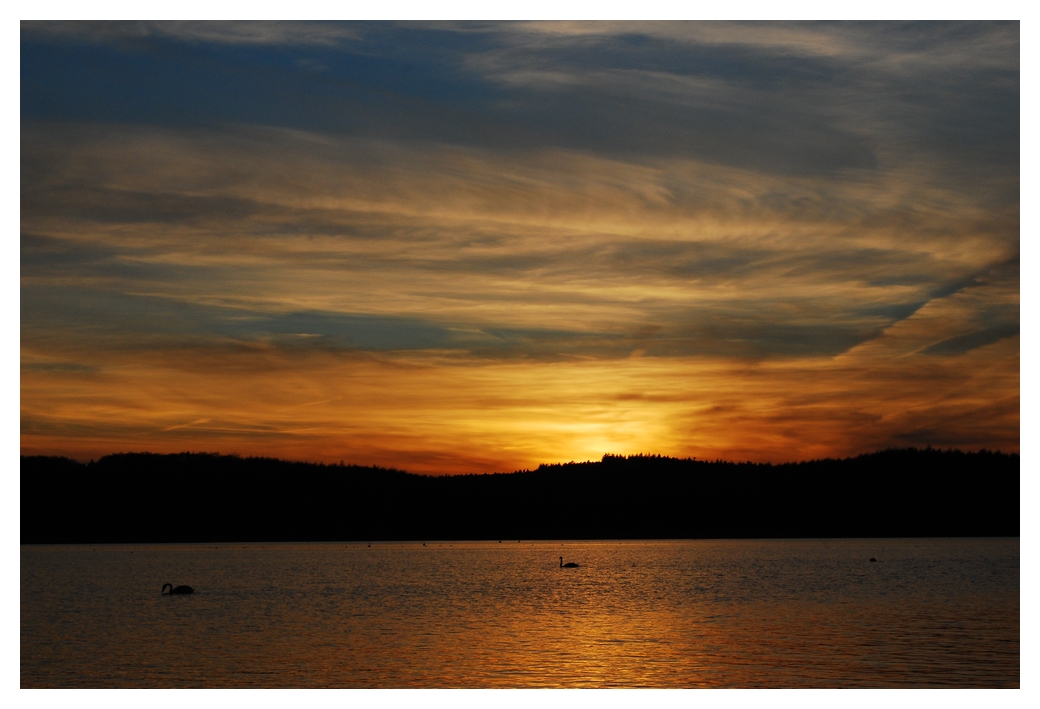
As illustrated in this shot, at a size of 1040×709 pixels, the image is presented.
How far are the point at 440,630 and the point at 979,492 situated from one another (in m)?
166

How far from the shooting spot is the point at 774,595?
71500mm

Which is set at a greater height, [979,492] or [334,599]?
[979,492]

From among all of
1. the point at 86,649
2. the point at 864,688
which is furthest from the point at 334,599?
the point at 864,688

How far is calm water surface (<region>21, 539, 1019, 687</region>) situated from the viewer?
116 feet

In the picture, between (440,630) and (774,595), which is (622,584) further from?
(440,630)

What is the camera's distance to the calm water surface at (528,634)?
35.2 m

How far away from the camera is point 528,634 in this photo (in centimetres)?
4703

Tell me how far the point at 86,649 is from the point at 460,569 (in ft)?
266
